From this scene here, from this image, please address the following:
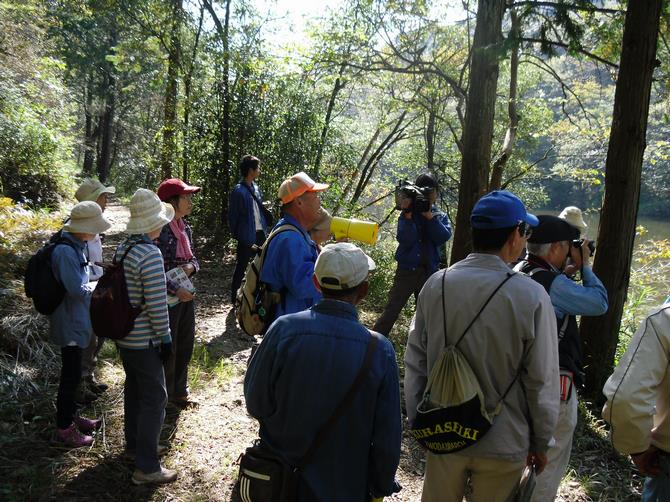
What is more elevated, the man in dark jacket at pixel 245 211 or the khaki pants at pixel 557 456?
the man in dark jacket at pixel 245 211

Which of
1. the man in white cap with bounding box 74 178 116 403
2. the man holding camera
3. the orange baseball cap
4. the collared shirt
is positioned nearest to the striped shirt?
the orange baseball cap

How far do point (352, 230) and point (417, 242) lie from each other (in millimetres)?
1893

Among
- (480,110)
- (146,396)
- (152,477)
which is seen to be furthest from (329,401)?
(480,110)

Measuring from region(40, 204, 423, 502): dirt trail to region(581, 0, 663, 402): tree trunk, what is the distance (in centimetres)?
213

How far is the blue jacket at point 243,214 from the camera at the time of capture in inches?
247

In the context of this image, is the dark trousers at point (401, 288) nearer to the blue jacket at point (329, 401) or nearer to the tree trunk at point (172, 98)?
the blue jacket at point (329, 401)

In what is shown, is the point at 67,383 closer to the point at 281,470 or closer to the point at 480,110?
the point at 281,470

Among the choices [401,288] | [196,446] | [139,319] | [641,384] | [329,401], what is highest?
[641,384]

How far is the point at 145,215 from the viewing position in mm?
2943

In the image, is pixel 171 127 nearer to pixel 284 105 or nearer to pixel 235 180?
pixel 235 180

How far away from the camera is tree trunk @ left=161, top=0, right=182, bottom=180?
35.0 feet

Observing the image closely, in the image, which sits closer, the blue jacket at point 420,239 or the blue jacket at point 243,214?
the blue jacket at point 420,239

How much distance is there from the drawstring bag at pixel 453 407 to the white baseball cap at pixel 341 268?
1.66 feet

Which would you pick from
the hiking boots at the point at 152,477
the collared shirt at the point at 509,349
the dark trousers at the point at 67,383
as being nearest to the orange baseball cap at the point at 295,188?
the collared shirt at the point at 509,349
